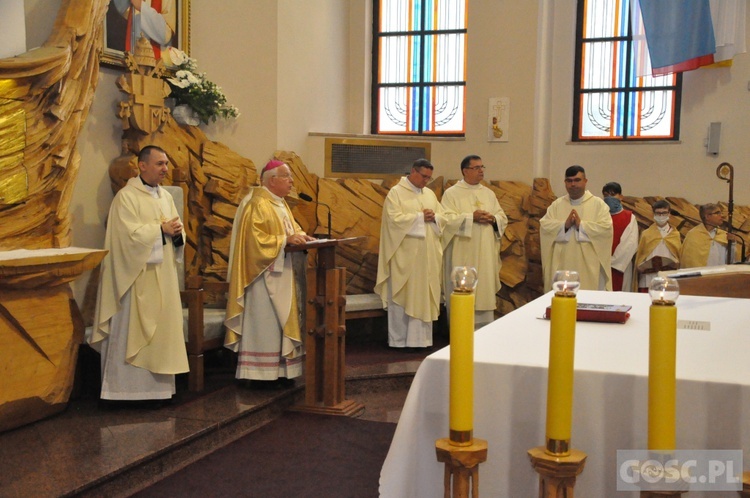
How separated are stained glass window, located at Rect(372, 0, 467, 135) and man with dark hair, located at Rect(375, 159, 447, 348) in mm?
2915

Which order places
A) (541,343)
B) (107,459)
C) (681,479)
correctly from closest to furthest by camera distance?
(681,479), (541,343), (107,459)

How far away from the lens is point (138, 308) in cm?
512

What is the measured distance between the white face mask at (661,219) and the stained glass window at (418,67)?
9.34 feet

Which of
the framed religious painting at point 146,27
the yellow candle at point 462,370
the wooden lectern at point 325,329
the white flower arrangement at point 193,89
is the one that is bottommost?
the wooden lectern at point 325,329

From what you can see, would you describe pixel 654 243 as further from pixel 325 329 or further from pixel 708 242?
pixel 325 329

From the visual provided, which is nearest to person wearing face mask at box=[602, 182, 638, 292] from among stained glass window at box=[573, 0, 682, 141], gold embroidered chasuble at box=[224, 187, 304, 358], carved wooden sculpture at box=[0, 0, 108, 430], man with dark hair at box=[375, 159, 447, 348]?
stained glass window at box=[573, 0, 682, 141]

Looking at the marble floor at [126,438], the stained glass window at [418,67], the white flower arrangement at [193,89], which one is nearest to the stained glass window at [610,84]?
the stained glass window at [418,67]

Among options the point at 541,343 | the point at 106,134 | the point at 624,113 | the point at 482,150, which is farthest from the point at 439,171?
the point at 541,343

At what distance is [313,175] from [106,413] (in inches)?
180

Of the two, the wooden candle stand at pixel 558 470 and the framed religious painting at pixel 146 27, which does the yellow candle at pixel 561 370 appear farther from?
the framed religious painting at pixel 146 27

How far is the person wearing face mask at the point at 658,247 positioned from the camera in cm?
Result: 862

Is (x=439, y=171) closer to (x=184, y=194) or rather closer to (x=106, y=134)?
(x=184, y=194)

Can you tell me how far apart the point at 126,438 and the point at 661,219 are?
6.43m

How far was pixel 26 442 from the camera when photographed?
4.36 meters
